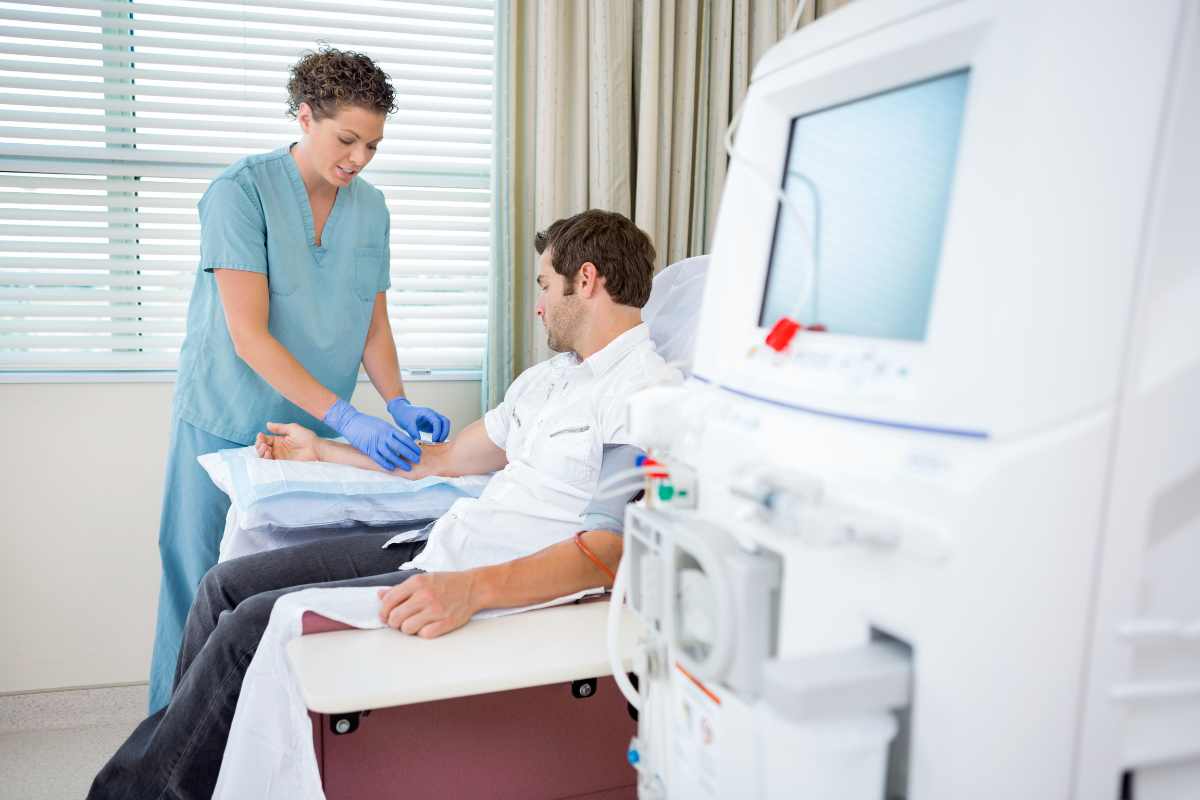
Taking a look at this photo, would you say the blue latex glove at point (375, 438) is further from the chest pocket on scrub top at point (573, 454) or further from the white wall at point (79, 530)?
the white wall at point (79, 530)

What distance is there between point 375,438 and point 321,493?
0.23 m

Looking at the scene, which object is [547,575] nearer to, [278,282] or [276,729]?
[276,729]

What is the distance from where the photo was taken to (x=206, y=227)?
196 centimetres

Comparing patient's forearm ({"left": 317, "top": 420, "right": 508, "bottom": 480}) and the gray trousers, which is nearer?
the gray trousers

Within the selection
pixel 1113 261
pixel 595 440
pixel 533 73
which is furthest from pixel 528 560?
pixel 533 73

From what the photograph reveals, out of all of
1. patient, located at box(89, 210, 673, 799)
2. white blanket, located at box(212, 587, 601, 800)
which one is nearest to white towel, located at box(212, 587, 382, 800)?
white blanket, located at box(212, 587, 601, 800)

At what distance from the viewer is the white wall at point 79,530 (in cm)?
231

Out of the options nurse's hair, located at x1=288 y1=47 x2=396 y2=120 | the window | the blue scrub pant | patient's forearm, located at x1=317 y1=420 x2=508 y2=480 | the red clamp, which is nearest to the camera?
the red clamp

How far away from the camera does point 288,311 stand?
6.81 ft

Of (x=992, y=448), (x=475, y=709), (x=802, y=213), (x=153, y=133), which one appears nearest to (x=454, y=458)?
(x=475, y=709)

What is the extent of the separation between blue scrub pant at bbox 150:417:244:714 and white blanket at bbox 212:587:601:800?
1.15 m

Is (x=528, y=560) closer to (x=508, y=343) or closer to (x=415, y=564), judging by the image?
(x=415, y=564)

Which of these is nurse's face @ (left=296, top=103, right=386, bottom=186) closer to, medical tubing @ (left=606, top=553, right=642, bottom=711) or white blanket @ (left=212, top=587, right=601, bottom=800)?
white blanket @ (left=212, top=587, right=601, bottom=800)

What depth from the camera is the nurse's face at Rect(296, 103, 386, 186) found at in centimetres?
192
